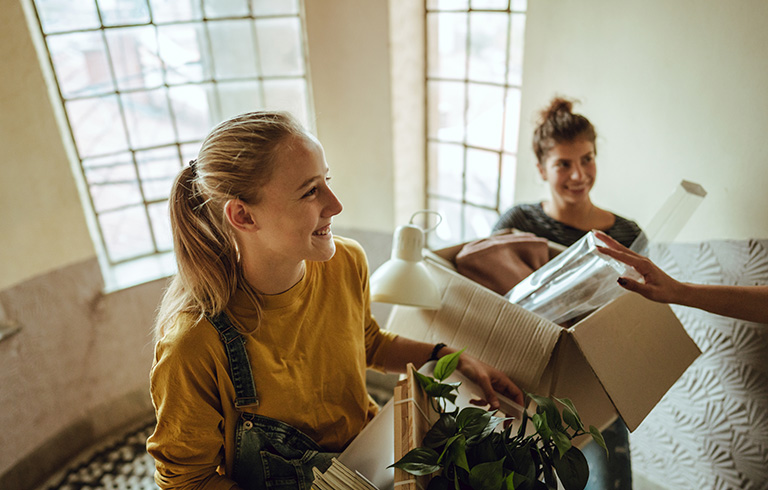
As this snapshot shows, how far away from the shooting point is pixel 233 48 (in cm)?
284

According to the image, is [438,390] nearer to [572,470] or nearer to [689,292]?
[572,470]

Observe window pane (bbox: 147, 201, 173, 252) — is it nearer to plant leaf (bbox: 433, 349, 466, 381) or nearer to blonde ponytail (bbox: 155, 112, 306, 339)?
blonde ponytail (bbox: 155, 112, 306, 339)

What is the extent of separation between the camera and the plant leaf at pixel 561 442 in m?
0.91

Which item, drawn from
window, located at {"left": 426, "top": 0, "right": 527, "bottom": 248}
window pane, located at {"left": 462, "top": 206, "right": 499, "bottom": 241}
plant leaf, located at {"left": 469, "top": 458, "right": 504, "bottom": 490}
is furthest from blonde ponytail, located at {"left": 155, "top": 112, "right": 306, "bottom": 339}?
window pane, located at {"left": 462, "top": 206, "right": 499, "bottom": 241}

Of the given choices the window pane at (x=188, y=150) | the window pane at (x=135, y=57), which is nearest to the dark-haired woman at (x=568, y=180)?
the window pane at (x=188, y=150)

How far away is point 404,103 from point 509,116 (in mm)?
575

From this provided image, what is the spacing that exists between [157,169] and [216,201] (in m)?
1.91

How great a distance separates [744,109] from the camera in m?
1.67

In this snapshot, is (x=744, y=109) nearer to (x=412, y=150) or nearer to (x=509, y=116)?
(x=509, y=116)

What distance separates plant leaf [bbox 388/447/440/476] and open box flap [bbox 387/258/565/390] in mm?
416

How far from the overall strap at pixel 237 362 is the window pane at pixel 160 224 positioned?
2.00m

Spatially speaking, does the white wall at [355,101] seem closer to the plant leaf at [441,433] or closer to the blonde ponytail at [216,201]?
the blonde ponytail at [216,201]

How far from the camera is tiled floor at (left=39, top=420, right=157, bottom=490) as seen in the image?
263 centimetres

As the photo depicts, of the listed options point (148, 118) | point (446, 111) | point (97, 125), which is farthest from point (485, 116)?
point (97, 125)
